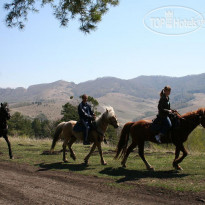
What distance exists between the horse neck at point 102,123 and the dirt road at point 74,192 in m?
2.70

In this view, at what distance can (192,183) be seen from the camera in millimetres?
7988

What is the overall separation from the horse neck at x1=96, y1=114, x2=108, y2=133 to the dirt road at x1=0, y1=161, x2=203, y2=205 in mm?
2704

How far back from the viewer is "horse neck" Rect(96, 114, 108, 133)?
11766 mm

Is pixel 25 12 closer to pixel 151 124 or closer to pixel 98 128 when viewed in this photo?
pixel 98 128

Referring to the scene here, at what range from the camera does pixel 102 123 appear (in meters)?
11.8

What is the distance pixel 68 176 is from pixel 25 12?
30.6 feet

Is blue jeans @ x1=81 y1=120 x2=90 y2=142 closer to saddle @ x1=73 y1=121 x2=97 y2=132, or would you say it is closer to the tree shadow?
saddle @ x1=73 y1=121 x2=97 y2=132

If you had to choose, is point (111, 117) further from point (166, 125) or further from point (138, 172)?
point (138, 172)

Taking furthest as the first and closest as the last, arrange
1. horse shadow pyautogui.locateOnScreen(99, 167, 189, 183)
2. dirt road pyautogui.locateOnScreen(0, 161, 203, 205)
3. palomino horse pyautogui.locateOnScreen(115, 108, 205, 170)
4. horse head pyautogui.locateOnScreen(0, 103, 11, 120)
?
horse head pyautogui.locateOnScreen(0, 103, 11, 120), palomino horse pyautogui.locateOnScreen(115, 108, 205, 170), horse shadow pyautogui.locateOnScreen(99, 167, 189, 183), dirt road pyautogui.locateOnScreen(0, 161, 203, 205)

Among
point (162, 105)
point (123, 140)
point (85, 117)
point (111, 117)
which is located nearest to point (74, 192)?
point (123, 140)

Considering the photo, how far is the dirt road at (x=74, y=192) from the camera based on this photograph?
259 inches

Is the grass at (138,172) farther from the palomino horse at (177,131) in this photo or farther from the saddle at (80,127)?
the saddle at (80,127)

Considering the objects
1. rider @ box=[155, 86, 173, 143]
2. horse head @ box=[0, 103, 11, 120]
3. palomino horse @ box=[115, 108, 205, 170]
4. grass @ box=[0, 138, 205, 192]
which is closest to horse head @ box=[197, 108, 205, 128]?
palomino horse @ box=[115, 108, 205, 170]

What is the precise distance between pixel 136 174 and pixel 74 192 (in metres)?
2.79
